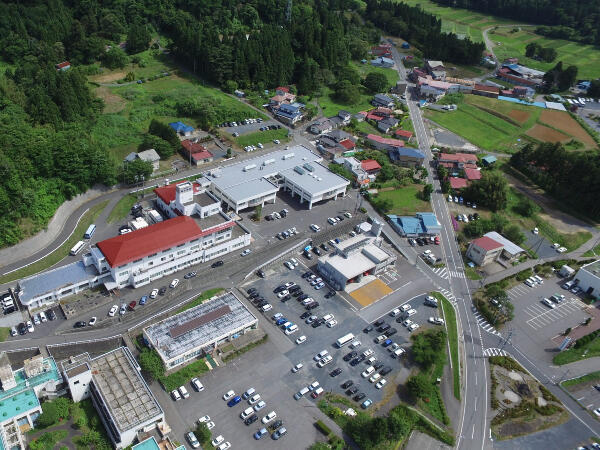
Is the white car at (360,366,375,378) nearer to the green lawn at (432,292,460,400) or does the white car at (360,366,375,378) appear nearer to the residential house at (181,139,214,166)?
the green lawn at (432,292,460,400)

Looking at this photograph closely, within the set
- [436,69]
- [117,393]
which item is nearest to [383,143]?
[436,69]

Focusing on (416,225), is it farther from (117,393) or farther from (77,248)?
(77,248)

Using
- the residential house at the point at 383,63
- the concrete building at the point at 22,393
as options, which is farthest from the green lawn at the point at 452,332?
the residential house at the point at 383,63

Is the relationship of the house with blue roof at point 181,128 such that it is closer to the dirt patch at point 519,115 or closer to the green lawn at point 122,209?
the green lawn at point 122,209

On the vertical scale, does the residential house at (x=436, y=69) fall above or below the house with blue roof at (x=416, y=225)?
above

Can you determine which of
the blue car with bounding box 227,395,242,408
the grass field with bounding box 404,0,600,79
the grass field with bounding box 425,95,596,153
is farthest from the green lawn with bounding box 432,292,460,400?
the grass field with bounding box 404,0,600,79

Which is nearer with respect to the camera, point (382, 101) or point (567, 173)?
point (567, 173)
